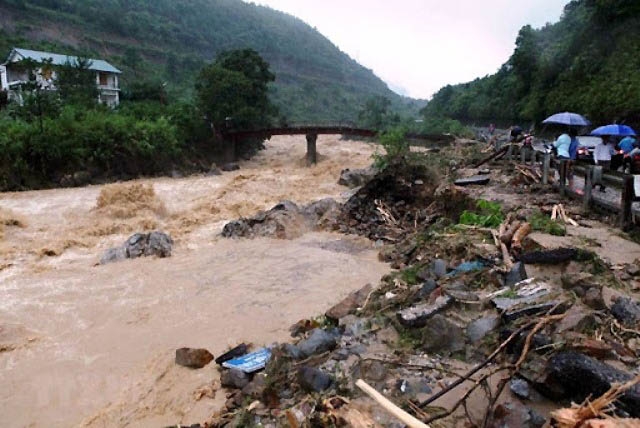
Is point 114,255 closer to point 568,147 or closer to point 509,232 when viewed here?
point 509,232

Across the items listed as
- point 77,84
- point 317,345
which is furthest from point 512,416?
point 77,84

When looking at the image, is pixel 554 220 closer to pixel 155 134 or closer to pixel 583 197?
pixel 583 197

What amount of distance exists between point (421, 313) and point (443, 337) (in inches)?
22.6

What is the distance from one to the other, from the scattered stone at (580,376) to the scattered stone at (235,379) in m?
3.45

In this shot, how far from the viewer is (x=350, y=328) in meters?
6.27

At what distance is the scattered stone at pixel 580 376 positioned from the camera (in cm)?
361

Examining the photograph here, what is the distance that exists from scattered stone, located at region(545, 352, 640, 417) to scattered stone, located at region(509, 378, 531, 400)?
0.20 m

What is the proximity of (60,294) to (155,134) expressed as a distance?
19.8m

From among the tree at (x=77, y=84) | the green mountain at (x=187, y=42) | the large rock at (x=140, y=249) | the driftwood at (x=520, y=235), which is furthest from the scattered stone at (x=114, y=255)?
the green mountain at (x=187, y=42)

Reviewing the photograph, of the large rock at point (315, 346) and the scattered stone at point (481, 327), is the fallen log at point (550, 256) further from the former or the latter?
the large rock at point (315, 346)

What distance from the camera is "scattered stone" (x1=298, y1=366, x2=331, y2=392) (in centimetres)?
484

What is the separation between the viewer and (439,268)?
7.66 m

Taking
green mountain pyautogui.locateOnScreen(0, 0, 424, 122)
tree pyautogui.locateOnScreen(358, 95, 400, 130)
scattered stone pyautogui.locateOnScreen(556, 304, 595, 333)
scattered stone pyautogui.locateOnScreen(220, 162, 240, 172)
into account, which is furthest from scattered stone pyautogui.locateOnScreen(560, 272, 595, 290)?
green mountain pyautogui.locateOnScreen(0, 0, 424, 122)

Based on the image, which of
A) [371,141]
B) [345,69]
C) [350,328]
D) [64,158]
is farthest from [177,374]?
[345,69]
